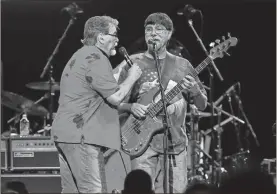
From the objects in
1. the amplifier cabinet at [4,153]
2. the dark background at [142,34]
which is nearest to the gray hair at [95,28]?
the amplifier cabinet at [4,153]

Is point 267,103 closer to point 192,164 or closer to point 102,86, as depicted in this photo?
point 192,164

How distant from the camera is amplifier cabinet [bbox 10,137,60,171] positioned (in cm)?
664

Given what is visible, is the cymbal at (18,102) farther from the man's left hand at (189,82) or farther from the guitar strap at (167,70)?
the man's left hand at (189,82)

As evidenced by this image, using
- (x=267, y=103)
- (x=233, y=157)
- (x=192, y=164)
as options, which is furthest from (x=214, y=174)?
(x=267, y=103)

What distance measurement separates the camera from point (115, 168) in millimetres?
5211

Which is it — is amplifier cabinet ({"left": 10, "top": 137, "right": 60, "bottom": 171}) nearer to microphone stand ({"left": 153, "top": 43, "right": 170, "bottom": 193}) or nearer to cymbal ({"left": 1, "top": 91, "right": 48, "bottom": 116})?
cymbal ({"left": 1, "top": 91, "right": 48, "bottom": 116})

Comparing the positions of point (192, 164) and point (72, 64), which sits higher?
point (72, 64)

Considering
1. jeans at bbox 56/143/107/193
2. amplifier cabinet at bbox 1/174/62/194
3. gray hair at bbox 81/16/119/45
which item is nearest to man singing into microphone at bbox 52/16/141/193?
jeans at bbox 56/143/107/193

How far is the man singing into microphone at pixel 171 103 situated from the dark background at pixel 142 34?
134 inches

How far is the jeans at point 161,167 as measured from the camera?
17.4 feet

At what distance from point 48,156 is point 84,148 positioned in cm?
226

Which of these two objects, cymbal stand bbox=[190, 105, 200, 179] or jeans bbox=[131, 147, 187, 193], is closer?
jeans bbox=[131, 147, 187, 193]

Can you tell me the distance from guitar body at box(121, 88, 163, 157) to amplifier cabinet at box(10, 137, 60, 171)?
1507 mm

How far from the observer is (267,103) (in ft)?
30.6
